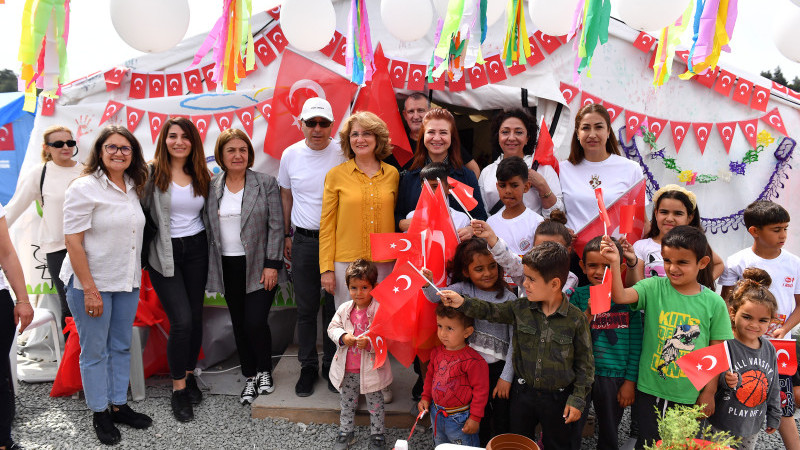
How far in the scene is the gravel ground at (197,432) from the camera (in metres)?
3.17

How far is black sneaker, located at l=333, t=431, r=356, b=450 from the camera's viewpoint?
303cm

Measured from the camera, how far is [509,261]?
2641mm

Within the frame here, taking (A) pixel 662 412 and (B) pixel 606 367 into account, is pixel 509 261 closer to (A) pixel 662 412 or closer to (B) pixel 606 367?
(B) pixel 606 367

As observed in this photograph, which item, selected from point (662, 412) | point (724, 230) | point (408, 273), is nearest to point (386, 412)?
point (408, 273)

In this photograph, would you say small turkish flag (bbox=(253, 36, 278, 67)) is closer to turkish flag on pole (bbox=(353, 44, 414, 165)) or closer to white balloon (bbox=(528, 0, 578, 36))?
turkish flag on pole (bbox=(353, 44, 414, 165))

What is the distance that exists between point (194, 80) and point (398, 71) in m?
1.69

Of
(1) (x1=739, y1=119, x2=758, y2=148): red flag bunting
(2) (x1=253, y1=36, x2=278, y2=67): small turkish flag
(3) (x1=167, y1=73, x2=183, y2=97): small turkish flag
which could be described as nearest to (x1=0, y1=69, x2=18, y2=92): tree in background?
(3) (x1=167, y1=73, x2=183, y2=97): small turkish flag

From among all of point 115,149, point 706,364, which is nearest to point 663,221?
point 706,364

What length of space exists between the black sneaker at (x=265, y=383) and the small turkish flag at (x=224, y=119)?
2.04 m

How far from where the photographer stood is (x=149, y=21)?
2799mm

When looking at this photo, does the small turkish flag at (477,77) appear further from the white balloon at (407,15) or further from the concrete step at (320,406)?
the concrete step at (320,406)

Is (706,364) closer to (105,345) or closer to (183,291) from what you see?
(183,291)

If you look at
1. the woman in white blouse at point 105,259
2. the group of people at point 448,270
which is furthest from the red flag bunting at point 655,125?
the woman in white blouse at point 105,259

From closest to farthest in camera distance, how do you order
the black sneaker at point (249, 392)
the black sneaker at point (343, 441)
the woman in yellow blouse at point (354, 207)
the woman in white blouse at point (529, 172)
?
the black sneaker at point (343, 441) → the woman in yellow blouse at point (354, 207) → the woman in white blouse at point (529, 172) → the black sneaker at point (249, 392)
